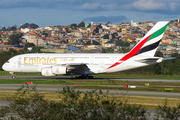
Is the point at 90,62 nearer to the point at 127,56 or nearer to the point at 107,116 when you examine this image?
the point at 127,56

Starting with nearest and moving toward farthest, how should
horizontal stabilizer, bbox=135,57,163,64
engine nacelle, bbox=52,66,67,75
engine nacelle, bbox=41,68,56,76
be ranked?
horizontal stabilizer, bbox=135,57,163,64
engine nacelle, bbox=52,66,67,75
engine nacelle, bbox=41,68,56,76

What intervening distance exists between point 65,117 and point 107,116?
72.0 inches

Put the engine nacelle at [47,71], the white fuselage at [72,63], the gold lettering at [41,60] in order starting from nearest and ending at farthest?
the white fuselage at [72,63], the engine nacelle at [47,71], the gold lettering at [41,60]

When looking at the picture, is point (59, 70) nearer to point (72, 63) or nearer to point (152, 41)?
point (72, 63)

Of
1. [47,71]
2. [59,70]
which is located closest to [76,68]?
[59,70]

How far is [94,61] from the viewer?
46.6 metres

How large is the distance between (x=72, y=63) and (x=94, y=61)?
3.27 metres

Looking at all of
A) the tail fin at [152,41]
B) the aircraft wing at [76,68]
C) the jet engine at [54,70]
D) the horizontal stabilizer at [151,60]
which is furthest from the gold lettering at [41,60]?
the tail fin at [152,41]

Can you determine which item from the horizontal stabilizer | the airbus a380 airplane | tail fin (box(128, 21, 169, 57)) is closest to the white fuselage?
the airbus a380 airplane

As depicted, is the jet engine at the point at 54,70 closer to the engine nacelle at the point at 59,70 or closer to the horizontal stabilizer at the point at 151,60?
the engine nacelle at the point at 59,70

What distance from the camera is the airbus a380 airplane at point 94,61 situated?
149ft

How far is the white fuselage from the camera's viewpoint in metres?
45.9

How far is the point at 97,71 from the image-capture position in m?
46.6

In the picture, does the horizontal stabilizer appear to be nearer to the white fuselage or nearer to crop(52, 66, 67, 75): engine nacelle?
the white fuselage
